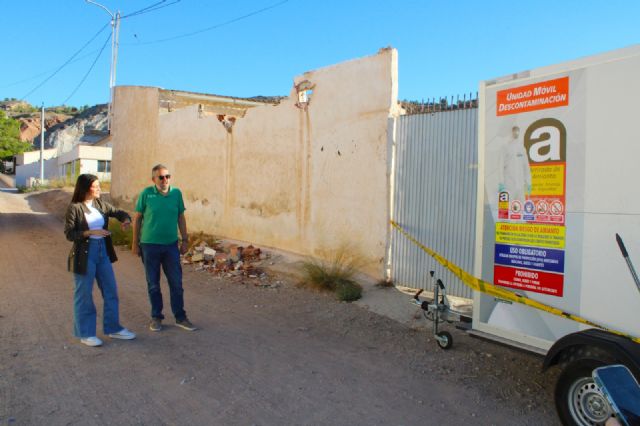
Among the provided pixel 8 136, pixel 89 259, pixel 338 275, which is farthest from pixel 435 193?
pixel 8 136

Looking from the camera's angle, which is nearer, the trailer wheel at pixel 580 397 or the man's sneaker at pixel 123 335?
the trailer wheel at pixel 580 397

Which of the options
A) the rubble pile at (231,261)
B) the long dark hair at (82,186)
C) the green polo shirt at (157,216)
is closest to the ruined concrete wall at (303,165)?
the rubble pile at (231,261)

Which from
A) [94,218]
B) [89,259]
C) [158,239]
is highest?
[94,218]

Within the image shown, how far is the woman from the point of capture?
510 cm

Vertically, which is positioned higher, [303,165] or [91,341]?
[303,165]

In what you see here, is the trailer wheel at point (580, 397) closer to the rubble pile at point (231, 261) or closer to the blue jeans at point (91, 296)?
the blue jeans at point (91, 296)

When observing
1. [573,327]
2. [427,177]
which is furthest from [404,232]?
[573,327]

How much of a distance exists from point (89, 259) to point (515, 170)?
4.10 metres

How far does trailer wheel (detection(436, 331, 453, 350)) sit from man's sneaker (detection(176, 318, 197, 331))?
2.70m

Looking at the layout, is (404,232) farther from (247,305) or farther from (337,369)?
(337,369)

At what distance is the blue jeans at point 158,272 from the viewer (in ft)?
18.6

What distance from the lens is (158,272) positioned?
5723 millimetres

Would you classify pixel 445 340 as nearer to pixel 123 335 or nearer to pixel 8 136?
pixel 123 335

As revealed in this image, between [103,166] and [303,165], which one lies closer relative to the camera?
[303,165]
